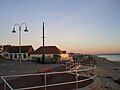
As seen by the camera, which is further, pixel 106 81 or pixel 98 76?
pixel 98 76

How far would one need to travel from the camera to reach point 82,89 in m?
9.57

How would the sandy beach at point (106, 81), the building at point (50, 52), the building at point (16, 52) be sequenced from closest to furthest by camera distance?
the sandy beach at point (106, 81)
the building at point (50, 52)
the building at point (16, 52)

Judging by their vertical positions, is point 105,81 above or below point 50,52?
below

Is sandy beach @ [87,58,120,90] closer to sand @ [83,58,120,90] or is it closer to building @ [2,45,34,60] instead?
sand @ [83,58,120,90]

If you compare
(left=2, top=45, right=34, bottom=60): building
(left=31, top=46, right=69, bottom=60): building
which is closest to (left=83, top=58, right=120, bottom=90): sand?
(left=31, top=46, right=69, bottom=60): building

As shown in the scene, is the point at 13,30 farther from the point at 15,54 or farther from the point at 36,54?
the point at 15,54

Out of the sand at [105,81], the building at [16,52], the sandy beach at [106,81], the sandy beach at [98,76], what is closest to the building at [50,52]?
the building at [16,52]

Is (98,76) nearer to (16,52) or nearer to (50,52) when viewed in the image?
(50,52)

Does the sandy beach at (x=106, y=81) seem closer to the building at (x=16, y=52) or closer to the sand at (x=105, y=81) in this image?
the sand at (x=105, y=81)

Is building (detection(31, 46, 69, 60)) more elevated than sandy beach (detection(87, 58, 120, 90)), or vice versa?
building (detection(31, 46, 69, 60))

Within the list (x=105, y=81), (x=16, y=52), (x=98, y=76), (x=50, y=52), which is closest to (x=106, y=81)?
(x=105, y=81)

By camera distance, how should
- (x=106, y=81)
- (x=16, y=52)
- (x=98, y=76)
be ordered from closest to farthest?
(x=106, y=81), (x=98, y=76), (x=16, y=52)

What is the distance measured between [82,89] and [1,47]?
76.4m

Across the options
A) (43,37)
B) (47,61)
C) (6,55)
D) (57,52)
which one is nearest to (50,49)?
(57,52)
